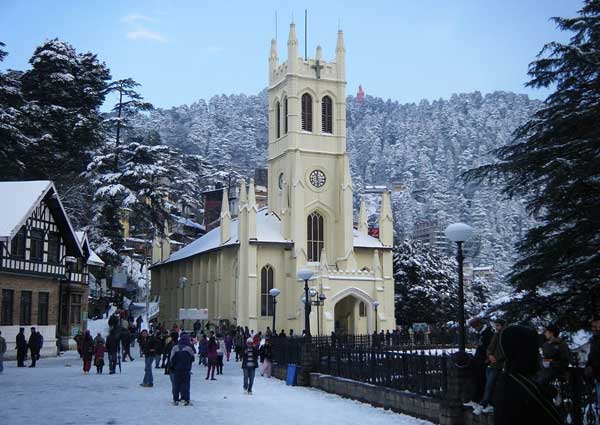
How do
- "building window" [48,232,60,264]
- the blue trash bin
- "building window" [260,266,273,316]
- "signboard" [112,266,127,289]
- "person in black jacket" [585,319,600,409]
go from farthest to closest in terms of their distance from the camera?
"building window" [260,266,273,316], "signboard" [112,266,127,289], "building window" [48,232,60,264], the blue trash bin, "person in black jacket" [585,319,600,409]

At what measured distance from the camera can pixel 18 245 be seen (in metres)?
35.0

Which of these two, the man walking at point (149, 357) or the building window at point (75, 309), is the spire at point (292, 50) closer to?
the building window at point (75, 309)

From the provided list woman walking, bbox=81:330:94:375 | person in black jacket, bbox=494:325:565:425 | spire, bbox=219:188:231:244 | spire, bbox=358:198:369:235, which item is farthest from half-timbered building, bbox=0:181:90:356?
person in black jacket, bbox=494:325:565:425

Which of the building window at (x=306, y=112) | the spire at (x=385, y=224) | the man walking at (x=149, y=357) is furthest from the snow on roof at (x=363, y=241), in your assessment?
the man walking at (x=149, y=357)

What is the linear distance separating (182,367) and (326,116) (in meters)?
49.0

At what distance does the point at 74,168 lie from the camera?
54.1 metres

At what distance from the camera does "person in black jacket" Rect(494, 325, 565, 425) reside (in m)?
5.12

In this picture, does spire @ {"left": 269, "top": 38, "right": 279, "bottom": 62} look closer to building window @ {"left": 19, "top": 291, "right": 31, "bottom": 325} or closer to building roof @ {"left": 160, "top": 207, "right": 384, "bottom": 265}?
building roof @ {"left": 160, "top": 207, "right": 384, "bottom": 265}

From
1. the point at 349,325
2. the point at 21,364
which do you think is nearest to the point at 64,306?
the point at 21,364

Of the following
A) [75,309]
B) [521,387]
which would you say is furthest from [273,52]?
[521,387]

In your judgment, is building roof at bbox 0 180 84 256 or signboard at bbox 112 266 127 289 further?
signboard at bbox 112 266 127 289

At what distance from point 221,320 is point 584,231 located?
4250 centimetres

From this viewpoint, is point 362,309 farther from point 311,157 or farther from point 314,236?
point 311,157

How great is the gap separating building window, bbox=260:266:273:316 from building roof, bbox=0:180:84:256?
2148 centimetres
